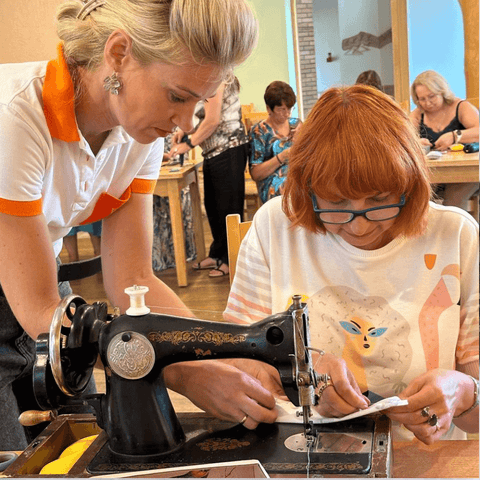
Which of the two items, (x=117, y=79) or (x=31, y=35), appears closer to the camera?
(x=117, y=79)

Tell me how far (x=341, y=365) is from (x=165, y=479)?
10.0 inches

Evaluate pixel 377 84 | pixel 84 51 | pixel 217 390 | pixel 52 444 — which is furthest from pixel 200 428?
pixel 377 84

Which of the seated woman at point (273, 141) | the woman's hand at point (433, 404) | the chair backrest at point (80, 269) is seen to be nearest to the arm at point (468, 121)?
the seated woman at point (273, 141)

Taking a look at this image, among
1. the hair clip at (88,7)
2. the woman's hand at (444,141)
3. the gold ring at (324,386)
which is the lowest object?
the gold ring at (324,386)

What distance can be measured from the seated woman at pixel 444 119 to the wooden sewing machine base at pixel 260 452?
0.40m

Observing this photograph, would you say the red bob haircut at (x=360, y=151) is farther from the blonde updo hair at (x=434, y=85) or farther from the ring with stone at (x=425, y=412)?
the ring with stone at (x=425, y=412)

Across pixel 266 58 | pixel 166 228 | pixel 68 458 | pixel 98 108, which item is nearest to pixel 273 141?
pixel 266 58

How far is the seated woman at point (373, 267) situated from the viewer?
0.78 m

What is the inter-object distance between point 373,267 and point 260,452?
0.38 m

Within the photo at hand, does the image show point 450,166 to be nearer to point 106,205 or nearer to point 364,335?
point 364,335

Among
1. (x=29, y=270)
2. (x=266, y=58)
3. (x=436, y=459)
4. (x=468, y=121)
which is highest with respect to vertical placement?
(x=266, y=58)

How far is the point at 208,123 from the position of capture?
1.01 metres

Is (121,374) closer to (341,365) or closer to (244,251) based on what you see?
(341,365)

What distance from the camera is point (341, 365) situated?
0.73m
